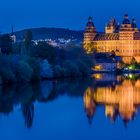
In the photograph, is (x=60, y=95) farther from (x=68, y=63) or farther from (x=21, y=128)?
(x=68, y=63)

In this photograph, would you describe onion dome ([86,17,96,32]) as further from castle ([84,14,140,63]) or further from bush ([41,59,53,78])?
bush ([41,59,53,78])

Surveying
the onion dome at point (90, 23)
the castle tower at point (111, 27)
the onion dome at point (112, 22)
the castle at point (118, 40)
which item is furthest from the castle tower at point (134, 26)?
the onion dome at point (90, 23)

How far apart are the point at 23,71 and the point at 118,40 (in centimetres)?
4944

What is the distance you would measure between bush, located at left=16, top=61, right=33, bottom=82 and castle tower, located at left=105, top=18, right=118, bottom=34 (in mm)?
55966

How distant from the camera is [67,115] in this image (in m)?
15.7

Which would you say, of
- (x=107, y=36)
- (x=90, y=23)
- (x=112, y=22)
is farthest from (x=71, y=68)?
(x=112, y=22)

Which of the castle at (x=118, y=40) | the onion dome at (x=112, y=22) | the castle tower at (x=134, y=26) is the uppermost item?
the onion dome at (x=112, y=22)

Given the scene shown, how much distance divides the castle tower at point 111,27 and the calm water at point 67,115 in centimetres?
6092

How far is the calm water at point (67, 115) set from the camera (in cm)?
1243

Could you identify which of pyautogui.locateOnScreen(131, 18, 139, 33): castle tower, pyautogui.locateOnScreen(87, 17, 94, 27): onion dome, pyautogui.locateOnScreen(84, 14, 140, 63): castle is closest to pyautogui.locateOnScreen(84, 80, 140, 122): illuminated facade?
pyautogui.locateOnScreen(84, 14, 140, 63): castle

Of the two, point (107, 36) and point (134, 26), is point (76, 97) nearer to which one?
point (107, 36)

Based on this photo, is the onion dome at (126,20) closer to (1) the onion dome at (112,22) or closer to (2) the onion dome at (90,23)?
(2) the onion dome at (90,23)

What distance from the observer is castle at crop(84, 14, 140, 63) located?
74.7 m

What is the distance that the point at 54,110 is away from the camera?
55.0 feet
